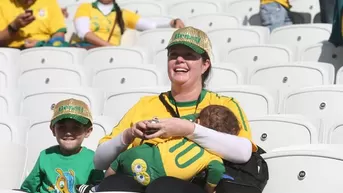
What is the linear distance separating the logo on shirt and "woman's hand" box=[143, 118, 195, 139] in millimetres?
554

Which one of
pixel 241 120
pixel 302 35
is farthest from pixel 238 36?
pixel 241 120

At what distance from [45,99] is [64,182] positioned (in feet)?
4.29

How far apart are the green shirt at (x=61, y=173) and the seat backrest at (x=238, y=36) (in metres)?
2.78

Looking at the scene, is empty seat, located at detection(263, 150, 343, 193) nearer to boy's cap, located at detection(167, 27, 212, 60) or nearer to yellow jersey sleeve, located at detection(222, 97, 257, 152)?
yellow jersey sleeve, located at detection(222, 97, 257, 152)

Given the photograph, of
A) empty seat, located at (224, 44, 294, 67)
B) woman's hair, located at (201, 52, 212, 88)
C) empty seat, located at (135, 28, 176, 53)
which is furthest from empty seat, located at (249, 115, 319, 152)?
empty seat, located at (135, 28, 176, 53)

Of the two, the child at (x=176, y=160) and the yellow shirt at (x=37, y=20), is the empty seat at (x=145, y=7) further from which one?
the child at (x=176, y=160)

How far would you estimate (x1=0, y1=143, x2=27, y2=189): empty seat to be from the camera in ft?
11.6

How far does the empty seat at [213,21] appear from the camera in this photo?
676cm

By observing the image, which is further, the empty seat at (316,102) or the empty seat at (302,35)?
the empty seat at (302,35)

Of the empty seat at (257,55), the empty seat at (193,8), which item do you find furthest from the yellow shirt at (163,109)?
the empty seat at (193,8)

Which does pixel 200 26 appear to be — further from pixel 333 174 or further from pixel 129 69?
pixel 333 174

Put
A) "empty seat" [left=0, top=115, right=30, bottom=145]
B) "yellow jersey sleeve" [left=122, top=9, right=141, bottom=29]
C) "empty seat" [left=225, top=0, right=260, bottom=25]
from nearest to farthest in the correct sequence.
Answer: "empty seat" [left=0, top=115, right=30, bottom=145]
"yellow jersey sleeve" [left=122, top=9, right=141, bottom=29]
"empty seat" [left=225, top=0, right=260, bottom=25]

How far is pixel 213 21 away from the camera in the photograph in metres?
6.80

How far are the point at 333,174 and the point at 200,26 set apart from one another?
3949 millimetres
